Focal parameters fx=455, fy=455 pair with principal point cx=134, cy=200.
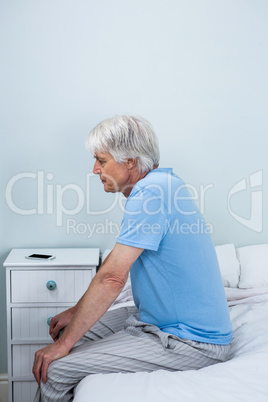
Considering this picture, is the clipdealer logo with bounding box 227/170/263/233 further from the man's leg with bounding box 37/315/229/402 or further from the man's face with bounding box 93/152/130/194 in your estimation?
the man's leg with bounding box 37/315/229/402

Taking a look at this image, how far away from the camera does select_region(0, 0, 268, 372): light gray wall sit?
2281 mm

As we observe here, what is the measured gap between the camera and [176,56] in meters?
2.33

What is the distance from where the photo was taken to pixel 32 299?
208cm

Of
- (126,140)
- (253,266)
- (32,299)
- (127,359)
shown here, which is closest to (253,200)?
(253,266)

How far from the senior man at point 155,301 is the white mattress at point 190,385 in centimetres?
6

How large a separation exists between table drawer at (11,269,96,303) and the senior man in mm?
609

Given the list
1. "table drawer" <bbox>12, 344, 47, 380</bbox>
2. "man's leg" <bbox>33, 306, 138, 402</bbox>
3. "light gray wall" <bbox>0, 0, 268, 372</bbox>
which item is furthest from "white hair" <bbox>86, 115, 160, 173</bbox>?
"table drawer" <bbox>12, 344, 47, 380</bbox>

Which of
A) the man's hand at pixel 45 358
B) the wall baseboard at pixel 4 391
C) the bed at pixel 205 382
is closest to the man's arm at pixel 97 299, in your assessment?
the man's hand at pixel 45 358

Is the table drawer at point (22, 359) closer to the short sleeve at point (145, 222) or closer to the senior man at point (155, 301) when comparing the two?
the senior man at point (155, 301)

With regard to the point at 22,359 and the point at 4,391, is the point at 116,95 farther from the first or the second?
the point at 4,391

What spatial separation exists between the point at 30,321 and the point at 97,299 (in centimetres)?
81

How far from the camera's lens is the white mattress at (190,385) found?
119 centimetres

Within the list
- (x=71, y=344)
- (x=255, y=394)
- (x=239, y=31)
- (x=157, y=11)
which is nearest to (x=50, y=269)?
(x=71, y=344)

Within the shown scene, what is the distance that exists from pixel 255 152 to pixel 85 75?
3.21ft
